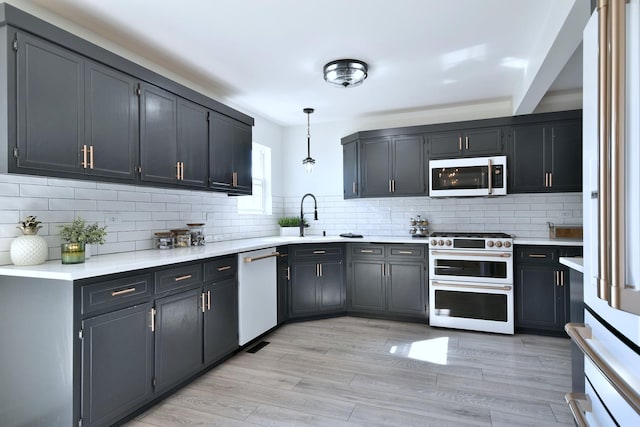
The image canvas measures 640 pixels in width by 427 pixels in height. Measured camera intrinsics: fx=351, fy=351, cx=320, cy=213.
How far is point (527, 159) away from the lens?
3.96m

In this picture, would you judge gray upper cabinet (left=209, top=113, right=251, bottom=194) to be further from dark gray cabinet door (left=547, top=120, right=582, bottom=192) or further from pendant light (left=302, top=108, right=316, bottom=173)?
dark gray cabinet door (left=547, top=120, right=582, bottom=192)

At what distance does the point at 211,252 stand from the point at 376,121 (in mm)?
3136

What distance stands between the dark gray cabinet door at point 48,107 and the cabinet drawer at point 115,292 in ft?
2.37

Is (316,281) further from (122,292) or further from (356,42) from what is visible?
(356,42)

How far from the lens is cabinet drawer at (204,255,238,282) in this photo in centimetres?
283

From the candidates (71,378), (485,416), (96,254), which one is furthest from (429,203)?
(71,378)

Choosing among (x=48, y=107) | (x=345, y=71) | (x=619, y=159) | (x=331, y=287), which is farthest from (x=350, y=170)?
(x=619, y=159)

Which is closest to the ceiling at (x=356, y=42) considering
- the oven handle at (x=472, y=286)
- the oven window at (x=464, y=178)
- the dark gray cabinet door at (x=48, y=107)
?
the dark gray cabinet door at (x=48, y=107)

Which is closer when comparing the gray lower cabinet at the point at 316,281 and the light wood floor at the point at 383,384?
the light wood floor at the point at 383,384

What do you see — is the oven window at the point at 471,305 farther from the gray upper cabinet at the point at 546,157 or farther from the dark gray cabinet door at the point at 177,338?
the dark gray cabinet door at the point at 177,338

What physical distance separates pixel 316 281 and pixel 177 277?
2.04 meters

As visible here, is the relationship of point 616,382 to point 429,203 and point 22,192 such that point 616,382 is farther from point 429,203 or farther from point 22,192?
point 429,203

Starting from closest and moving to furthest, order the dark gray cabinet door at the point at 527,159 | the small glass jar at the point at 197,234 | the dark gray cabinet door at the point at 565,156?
the small glass jar at the point at 197,234 → the dark gray cabinet door at the point at 565,156 → the dark gray cabinet door at the point at 527,159

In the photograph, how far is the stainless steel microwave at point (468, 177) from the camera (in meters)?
3.97
